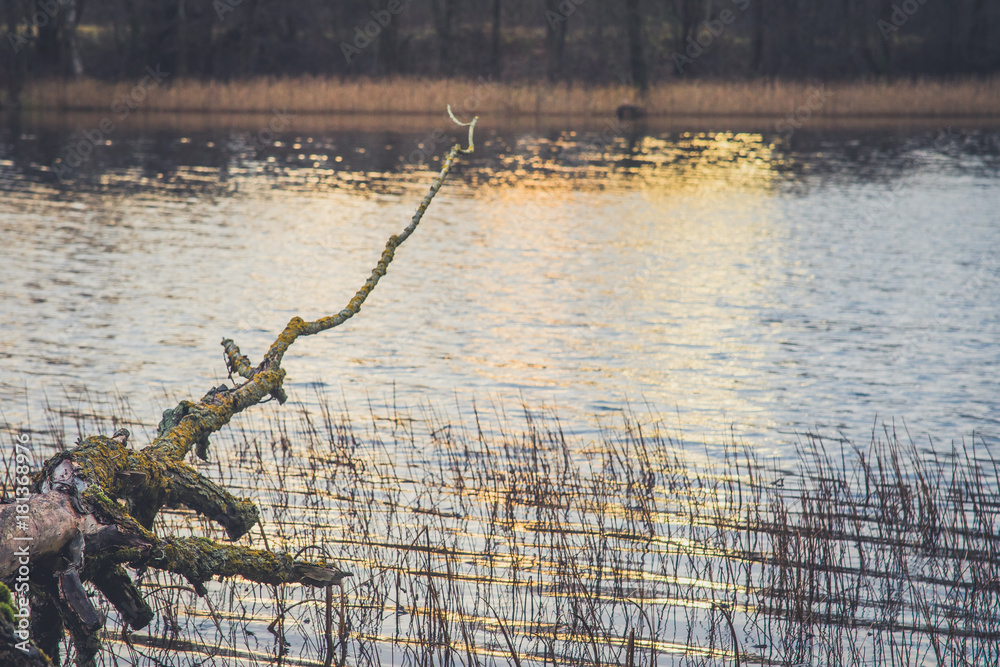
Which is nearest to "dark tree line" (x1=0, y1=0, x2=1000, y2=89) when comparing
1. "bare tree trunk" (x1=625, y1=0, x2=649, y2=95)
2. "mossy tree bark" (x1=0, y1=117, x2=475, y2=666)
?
"bare tree trunk" (x1=625, y1=0, x2=649, y2=95)

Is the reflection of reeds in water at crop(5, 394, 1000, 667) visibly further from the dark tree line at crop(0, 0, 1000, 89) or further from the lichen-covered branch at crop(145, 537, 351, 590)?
the dark tree line at crop(0, 0, 1000, 89)

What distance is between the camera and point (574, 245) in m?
18.2

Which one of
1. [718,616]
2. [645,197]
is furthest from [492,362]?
[645,197]

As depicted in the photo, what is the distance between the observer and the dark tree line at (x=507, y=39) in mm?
51312

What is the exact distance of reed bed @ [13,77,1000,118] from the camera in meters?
43.2

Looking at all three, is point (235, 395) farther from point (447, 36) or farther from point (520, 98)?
point (447, 36)

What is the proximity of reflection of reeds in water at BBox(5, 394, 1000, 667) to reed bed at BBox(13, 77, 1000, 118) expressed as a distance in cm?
3593

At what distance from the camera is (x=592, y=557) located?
552 centimetres

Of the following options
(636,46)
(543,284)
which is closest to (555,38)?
(636,46)

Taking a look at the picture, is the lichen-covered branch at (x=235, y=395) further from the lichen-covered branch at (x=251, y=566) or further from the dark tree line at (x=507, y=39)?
the dark tree line at (x=507, y=39)

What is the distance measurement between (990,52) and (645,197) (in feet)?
136

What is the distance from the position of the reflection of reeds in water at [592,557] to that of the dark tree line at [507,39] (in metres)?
41.5

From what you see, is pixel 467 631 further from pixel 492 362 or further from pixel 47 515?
pixel 492 362

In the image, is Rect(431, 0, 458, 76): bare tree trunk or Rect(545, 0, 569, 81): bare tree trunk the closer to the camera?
Rect(431, 0, 458, 76): bare tree trunk
